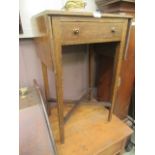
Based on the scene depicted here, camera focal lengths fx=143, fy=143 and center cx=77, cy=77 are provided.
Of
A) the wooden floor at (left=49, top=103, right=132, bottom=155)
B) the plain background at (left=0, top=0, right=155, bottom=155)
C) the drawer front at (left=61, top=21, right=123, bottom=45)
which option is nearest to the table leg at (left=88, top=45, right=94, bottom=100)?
the wooden floor at (left=49, top=103, right=132, bottom=155)

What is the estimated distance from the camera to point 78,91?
147 cm

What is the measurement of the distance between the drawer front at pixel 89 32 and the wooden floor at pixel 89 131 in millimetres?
637

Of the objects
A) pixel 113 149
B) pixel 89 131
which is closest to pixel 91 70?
pixel 89 131

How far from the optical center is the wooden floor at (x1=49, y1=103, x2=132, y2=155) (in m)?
0.90

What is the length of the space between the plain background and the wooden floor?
296 mm

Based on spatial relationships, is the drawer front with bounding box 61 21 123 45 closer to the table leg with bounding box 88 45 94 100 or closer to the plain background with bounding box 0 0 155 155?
the plain background with bounding box 0 0 155 155

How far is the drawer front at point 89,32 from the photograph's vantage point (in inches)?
26.6

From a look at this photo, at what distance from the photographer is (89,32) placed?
2.40 feet
